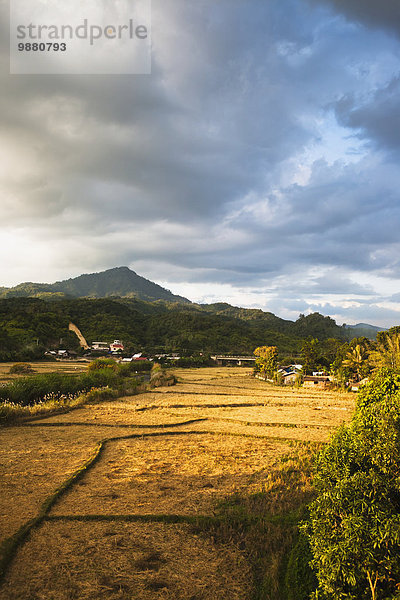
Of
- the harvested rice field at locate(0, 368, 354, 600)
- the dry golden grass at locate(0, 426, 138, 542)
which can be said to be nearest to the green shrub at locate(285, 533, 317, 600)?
the harvested rice field at locate(0, 368, 354, 600)

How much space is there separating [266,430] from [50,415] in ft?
Answer: 58.0

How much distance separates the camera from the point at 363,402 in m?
6.98

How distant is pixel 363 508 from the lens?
18.9 ft

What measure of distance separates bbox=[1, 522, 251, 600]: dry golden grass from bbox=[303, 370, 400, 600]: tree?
2.69 meters

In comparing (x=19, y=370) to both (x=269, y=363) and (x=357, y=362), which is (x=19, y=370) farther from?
(x=357, y=362)

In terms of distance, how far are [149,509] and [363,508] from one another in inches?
308

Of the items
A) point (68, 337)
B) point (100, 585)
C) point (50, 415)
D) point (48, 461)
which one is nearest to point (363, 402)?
point (100, 585)

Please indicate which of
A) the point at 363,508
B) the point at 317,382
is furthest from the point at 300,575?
the point at 317,382

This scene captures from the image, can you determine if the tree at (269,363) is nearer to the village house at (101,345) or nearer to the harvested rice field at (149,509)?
the harvested rice field at (149,509)

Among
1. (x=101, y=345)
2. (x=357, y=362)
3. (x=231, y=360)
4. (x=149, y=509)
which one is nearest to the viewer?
(x=149, y=509)

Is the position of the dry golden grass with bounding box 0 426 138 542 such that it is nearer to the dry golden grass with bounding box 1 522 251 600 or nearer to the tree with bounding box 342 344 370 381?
the dry golden grass with bounding box 1 522 251 600

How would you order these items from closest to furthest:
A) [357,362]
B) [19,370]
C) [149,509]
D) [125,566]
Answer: [125,566] < [149,509] < [19,370] < [357,362]

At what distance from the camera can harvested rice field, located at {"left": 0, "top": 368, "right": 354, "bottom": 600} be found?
25.6 ft

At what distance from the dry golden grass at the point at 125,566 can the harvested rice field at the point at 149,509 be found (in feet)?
0.10
